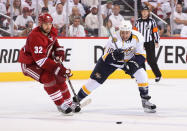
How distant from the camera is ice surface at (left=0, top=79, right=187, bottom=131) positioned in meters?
3.65

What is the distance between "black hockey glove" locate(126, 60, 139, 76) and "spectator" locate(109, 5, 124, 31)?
4.22 meters

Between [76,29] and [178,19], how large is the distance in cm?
206

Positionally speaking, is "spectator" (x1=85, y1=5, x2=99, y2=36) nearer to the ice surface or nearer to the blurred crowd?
the blurred crowd

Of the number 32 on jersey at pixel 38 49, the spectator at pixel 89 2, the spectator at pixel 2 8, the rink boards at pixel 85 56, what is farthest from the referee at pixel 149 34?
the number 32 on jersey at pixel 38 49

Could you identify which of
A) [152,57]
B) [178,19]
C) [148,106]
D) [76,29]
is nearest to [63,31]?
[76,29]

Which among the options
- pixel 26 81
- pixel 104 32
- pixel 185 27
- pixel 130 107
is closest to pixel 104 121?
pixel 130 107

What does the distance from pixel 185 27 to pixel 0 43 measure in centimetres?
362

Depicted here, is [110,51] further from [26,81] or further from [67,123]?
[26,81]

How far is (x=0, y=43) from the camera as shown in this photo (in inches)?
299

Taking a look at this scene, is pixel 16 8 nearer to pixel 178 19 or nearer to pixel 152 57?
pixel 152 57

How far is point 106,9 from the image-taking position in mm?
8578

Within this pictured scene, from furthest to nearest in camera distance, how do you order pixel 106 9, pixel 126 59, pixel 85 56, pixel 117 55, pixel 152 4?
pixel 152 4, pixel 106 9, pixel 85 56, pixel 126 59, pixel 117 55

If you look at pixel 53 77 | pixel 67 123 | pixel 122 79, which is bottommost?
pixel 122 79

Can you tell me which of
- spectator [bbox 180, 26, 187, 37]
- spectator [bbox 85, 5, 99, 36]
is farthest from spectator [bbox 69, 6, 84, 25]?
spectator [bbox 180, 26, 187, 37]
